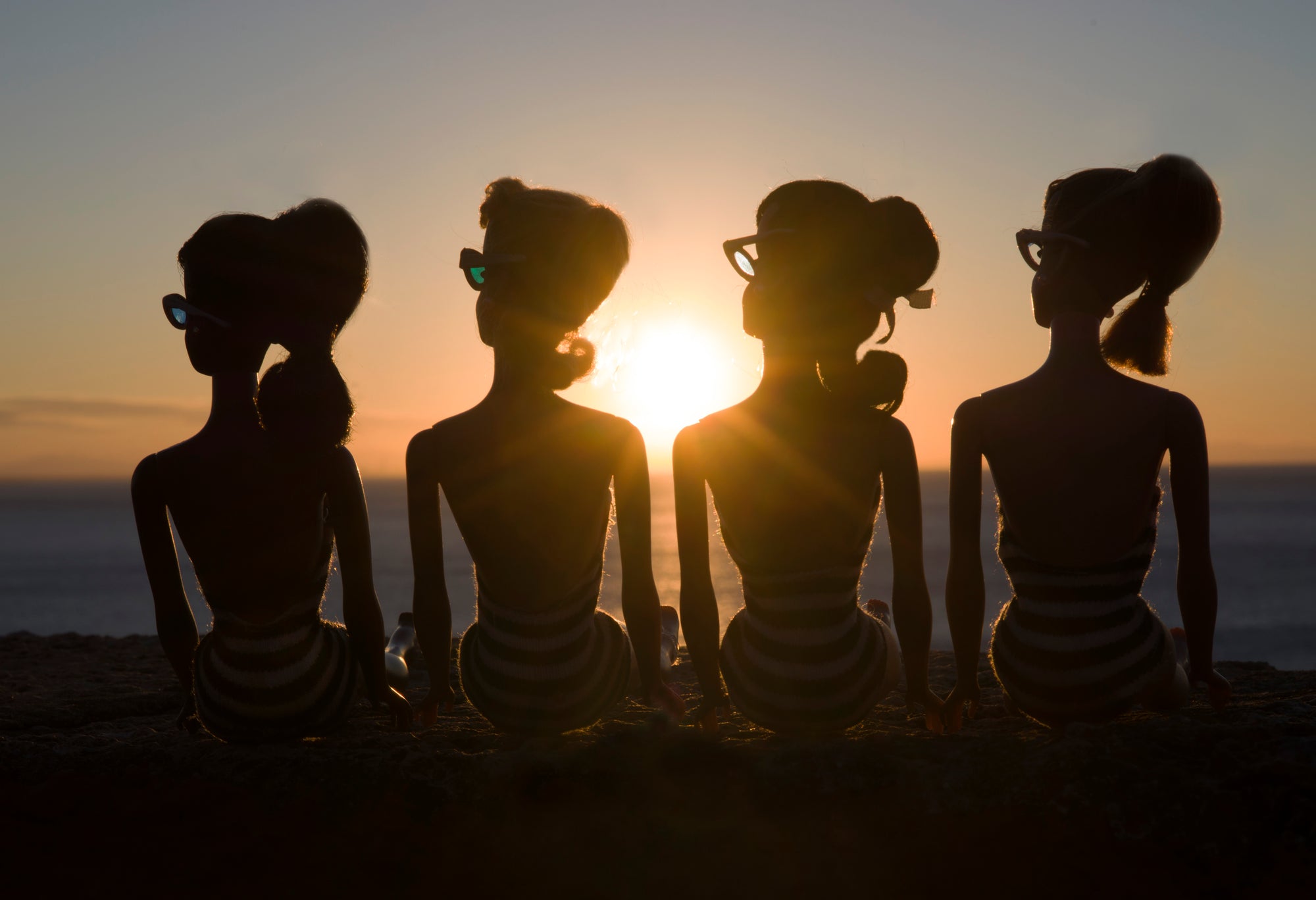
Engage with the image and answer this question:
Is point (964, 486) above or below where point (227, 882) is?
above

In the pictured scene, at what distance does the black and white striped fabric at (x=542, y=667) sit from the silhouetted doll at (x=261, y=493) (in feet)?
1.33

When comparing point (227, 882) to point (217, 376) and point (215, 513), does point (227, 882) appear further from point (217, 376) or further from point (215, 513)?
point (217, 376)

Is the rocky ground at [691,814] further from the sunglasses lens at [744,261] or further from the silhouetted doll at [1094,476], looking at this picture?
the sunglasses lens at [744,261]

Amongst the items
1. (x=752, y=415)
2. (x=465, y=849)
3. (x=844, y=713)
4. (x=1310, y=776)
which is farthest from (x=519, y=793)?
(x=1310, y=776)

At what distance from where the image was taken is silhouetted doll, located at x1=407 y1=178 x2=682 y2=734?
3.33 meters

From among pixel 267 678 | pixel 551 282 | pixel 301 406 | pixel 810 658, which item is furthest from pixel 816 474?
→ pixel 267 678

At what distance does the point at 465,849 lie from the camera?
8.55ft

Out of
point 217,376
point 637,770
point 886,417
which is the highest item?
point 217,376

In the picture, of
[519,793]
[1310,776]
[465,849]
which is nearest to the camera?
[1310,776]

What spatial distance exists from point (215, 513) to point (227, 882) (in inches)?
48.3

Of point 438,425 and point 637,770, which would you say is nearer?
point 637,770

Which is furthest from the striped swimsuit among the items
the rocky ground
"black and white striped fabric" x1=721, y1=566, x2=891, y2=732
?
"black and white striped fabric" x1=721, y1=566, x2=891, y2=732

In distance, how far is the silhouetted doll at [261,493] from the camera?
3.25 metres

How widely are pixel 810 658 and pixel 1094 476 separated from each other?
3.55ft
